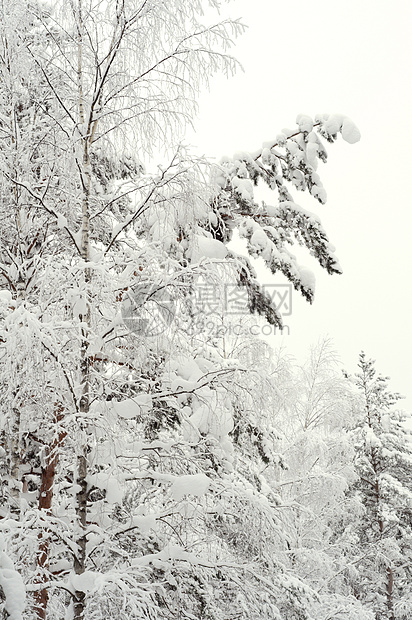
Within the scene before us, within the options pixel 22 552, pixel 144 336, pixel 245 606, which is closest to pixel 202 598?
pixel 245 606

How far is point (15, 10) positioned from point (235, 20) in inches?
64.7

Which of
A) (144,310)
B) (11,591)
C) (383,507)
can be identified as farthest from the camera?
(383,507)

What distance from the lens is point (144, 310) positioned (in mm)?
3324

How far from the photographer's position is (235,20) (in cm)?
377

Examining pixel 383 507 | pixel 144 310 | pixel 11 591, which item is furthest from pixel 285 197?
pixel 383 507

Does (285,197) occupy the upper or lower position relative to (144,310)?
upper

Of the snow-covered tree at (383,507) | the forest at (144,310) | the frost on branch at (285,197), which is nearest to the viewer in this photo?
the forest at (144,310)

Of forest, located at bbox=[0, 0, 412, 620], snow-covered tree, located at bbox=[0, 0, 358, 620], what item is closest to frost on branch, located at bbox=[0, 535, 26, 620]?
forest, located at bbox=[0, 0, 412, 620]

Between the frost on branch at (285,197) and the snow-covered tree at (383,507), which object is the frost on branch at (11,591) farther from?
the snow-covered tree at (383,507)

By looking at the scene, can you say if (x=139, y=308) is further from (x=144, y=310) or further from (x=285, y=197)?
(x=285, y=197)

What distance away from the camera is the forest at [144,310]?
131 inches

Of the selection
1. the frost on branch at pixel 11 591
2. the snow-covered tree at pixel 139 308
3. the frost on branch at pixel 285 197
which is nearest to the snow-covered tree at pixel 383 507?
the frost on branch at pixel 285 197

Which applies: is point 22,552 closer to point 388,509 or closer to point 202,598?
point 202,598

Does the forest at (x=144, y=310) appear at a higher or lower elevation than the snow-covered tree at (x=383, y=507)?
higher
